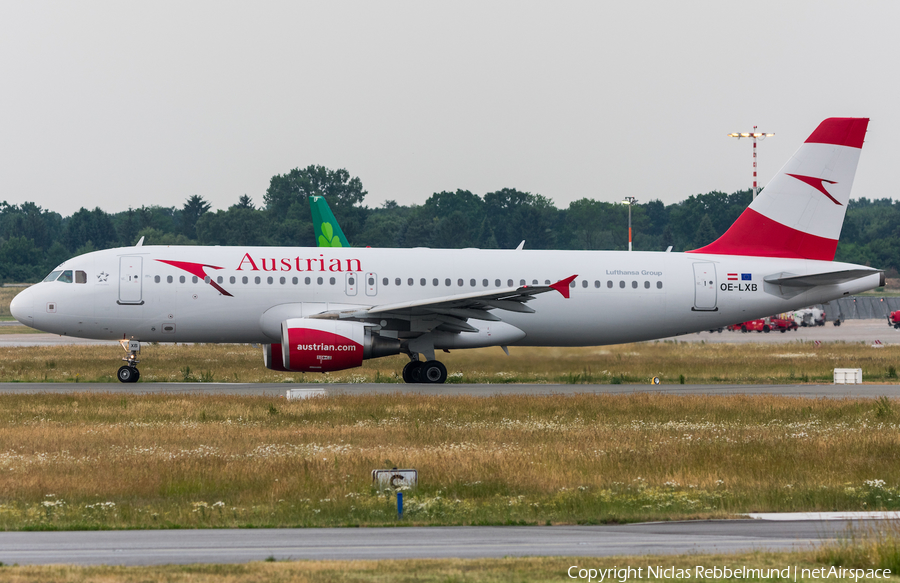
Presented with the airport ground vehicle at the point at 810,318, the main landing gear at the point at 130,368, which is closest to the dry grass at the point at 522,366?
the main landing gear at the point at 130,368

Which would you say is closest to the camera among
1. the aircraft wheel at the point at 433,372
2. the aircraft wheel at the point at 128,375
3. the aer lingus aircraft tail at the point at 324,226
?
the aircraft wheel at the point at 128,375

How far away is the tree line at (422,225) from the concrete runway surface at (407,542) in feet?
336

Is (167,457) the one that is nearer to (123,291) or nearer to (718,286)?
(123,291)

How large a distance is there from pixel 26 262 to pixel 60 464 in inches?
4069

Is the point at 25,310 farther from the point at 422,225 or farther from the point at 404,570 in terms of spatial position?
the point at 422,225

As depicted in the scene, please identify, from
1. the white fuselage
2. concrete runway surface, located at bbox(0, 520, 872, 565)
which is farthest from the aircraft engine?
concrete runway surface, located at bbox(0, 520, 872, 565)

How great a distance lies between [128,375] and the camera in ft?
94.3

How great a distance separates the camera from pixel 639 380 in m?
32.3

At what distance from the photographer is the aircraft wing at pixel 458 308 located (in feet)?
88.5

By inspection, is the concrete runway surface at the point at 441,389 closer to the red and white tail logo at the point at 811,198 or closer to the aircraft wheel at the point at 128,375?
the aircraft wheel at the point at 128,375

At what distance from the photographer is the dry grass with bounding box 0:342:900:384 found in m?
30.7

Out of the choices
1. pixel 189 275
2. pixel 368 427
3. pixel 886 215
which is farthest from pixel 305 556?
pixel 886 215

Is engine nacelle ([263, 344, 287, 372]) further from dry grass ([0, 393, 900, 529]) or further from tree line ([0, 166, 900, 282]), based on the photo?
tree line ([0, 166, 900, 282])

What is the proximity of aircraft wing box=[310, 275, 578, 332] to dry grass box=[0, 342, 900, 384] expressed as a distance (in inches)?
84.3
